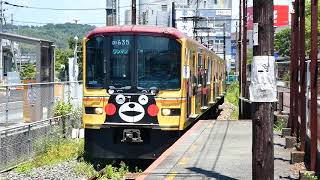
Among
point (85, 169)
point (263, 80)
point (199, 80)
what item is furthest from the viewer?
point (199, 80)

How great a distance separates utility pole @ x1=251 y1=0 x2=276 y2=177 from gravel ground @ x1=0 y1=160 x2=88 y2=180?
609cm

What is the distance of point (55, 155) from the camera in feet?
50.2

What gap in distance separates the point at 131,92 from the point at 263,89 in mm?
6311

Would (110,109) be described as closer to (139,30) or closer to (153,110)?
(153,110)

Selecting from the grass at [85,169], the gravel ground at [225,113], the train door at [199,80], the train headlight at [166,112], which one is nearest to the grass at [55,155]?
the grass at [85,169]

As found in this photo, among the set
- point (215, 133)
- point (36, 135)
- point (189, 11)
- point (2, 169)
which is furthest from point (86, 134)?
point (189, 11)

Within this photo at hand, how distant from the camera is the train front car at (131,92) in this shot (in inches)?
507

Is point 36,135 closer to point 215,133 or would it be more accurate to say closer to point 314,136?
point 215,133

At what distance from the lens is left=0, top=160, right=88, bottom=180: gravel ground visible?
12086 millimetres

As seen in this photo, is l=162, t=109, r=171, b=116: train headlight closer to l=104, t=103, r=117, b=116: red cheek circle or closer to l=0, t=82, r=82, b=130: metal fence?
l=104, t=103, r=117, b=116: red cheek circle

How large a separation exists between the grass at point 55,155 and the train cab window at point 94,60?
2.50 meters

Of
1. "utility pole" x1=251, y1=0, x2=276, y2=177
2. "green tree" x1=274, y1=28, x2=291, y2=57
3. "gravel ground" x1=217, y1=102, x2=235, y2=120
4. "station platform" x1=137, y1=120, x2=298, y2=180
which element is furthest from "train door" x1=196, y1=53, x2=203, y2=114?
"green tree" x1=274, y1=28, x2=291, y2=57

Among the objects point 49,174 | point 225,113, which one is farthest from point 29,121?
point 225,113

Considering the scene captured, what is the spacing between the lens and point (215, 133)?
16453mm
